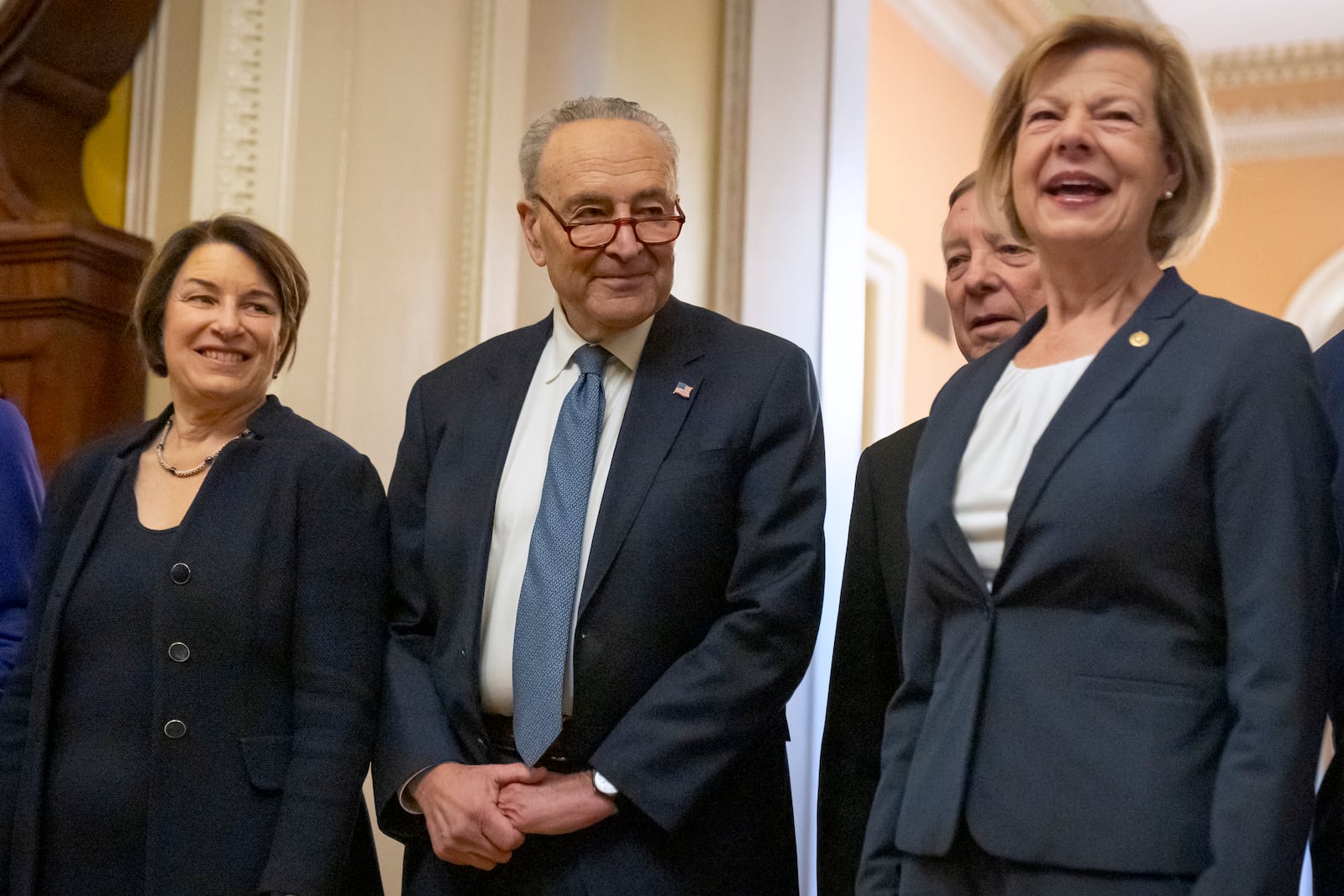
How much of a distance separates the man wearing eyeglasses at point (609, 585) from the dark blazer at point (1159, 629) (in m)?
0.51

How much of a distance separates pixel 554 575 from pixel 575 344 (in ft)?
1.31

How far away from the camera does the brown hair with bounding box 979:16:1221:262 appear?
5.48 ft

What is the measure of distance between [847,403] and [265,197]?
1.39 metres

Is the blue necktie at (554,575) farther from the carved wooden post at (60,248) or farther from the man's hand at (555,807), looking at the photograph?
the carved wooden post at (60,248)

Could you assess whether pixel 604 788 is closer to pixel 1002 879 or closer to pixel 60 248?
pixel 1002 879

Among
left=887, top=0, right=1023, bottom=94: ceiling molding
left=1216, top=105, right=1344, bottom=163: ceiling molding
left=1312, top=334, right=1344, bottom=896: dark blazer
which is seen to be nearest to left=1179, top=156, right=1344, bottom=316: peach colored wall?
left=1216, top=105, right=1344, bottom=163: ceiling molding

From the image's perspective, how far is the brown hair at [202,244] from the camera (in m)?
2.47

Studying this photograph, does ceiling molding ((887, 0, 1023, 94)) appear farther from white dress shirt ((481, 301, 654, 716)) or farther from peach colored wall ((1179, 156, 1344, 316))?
white dress shirt ((481, 301, 654, 716))

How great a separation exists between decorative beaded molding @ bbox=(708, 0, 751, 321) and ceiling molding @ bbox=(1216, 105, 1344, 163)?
522 centimetres

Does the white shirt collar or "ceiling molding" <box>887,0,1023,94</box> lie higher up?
"ceiling molding" <box>887,0,1023,94</box>

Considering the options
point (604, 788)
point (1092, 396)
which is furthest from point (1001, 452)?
point (604, 788)

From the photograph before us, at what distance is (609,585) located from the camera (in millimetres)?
2109

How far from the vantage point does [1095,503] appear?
149 cm

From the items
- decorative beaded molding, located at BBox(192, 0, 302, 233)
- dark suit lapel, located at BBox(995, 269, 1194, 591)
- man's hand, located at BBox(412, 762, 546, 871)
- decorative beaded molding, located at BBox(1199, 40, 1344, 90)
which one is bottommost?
man's hand, located at BBox(412, 762, 546, 871)
